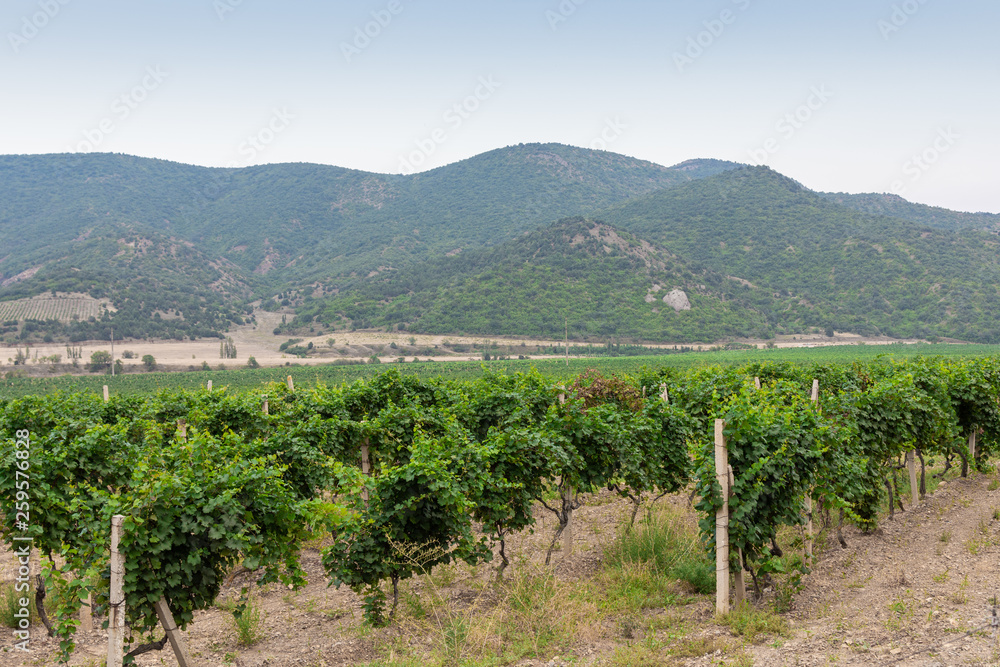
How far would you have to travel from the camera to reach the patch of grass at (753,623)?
595 centimetres

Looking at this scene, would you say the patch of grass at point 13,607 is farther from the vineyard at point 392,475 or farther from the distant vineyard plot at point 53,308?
the distant vineyard plot at point 53,308

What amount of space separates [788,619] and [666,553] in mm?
2028

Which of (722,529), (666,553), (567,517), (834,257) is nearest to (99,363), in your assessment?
(567,517)

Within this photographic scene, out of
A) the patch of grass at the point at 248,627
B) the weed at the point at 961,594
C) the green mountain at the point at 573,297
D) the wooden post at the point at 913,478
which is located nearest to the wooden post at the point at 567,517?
the patch of grass at the point at 248,627

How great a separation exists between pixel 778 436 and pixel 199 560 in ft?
19.6

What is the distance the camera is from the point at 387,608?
7070mm

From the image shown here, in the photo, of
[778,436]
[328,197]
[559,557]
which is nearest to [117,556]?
[559,557]

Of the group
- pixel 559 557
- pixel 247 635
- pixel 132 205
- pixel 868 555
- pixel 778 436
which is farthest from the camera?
pixel 132 205

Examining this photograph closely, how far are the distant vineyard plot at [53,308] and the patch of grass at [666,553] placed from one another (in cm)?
9210

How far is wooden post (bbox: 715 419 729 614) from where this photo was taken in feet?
21.1

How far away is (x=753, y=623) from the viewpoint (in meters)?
6.09

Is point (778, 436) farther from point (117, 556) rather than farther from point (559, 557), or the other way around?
point (117, 556)

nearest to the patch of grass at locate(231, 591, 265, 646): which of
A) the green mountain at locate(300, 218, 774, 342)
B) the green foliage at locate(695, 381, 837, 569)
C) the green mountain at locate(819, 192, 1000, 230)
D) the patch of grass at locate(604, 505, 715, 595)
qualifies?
the patch of grass at locate(604, 505, 715, 595)

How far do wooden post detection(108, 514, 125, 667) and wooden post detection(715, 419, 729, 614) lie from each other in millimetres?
5597
